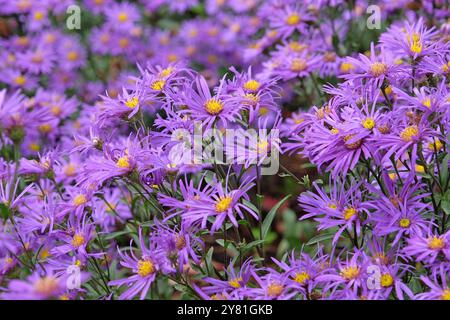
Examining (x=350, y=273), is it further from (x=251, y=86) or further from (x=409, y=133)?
(x=251, y=86)

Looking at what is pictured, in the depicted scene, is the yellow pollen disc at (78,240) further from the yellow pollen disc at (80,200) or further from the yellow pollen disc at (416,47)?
the yellow pollen disc at (416,47)

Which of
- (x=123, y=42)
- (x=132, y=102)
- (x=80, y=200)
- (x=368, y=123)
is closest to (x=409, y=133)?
(x=368, y=123)

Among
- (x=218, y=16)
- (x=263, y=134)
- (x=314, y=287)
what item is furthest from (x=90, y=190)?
(x=218, y=16)

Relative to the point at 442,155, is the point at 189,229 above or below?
below

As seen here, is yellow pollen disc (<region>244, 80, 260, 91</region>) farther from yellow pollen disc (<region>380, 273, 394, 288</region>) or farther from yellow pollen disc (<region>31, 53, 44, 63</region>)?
yellow pollen disc (<region>31, 53, 44, 63</region>)
